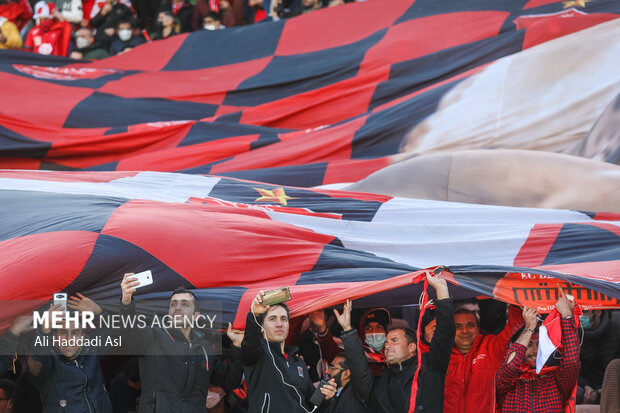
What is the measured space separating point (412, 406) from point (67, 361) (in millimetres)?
1523

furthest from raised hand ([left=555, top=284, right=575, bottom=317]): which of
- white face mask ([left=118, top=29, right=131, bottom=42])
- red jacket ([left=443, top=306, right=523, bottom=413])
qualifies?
white face mask ([left=118, top=29, right=131, bottom=42])

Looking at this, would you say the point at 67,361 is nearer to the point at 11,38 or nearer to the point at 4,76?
the point at 4,76

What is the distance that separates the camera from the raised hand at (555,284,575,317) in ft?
12.5

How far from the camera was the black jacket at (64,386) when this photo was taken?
4.01 meters

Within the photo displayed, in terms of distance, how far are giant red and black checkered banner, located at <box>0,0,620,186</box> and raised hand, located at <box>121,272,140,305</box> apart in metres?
2.38

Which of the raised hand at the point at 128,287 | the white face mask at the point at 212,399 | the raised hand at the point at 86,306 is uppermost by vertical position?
the raised hand at the point at 128,287

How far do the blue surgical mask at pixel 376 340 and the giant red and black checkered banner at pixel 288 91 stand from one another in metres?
1.95

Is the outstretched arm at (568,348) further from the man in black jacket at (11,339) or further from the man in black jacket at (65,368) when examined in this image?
the man in black jacket at (11,339)

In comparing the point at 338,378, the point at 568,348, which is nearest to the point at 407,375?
the point at 338,378

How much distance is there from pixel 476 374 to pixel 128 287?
162 centimetres

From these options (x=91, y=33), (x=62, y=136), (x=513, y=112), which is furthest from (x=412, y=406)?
(x=91, y=33)

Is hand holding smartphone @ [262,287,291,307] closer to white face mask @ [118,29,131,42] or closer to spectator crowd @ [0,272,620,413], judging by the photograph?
spectator crowd @ [0,272,620,413]

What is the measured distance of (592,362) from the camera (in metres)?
4.95

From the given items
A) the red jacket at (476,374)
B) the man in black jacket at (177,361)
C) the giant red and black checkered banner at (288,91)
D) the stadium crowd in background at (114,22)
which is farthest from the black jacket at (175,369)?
the stadium crowd in background at (114,22)
